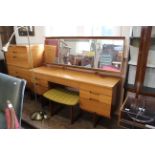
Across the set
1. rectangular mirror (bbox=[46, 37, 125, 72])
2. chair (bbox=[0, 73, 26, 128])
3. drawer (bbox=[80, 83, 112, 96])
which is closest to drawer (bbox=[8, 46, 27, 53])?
rectangular mirror (bbox=[46, 37, 125, 72])

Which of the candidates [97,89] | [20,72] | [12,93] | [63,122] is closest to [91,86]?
[97,89]

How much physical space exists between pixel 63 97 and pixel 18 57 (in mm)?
1140

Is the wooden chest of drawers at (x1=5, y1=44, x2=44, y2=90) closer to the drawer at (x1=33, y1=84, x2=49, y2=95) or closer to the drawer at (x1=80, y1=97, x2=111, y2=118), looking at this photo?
the drawer at (x1=33, y1=84, x2=49, y2=95)

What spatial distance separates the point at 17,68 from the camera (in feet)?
8.80

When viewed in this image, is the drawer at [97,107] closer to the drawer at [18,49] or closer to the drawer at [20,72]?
the drawer at [20,72]

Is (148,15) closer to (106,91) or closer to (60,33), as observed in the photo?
(106,91)

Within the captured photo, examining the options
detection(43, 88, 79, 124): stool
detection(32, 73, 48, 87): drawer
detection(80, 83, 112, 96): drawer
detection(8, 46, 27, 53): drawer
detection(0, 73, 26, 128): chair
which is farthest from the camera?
detection(8, 46, 27, 53): drawer

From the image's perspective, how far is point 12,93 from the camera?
4.89ft

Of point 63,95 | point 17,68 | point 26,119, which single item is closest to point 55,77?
point 63,95

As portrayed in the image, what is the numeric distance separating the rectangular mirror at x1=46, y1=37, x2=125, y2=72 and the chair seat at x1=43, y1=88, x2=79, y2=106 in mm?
449

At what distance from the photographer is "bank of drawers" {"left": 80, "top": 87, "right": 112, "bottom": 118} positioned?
1751 mm

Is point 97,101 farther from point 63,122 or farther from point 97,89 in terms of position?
point 63,122

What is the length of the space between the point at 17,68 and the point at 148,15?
249 centimetres

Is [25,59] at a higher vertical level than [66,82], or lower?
higher
